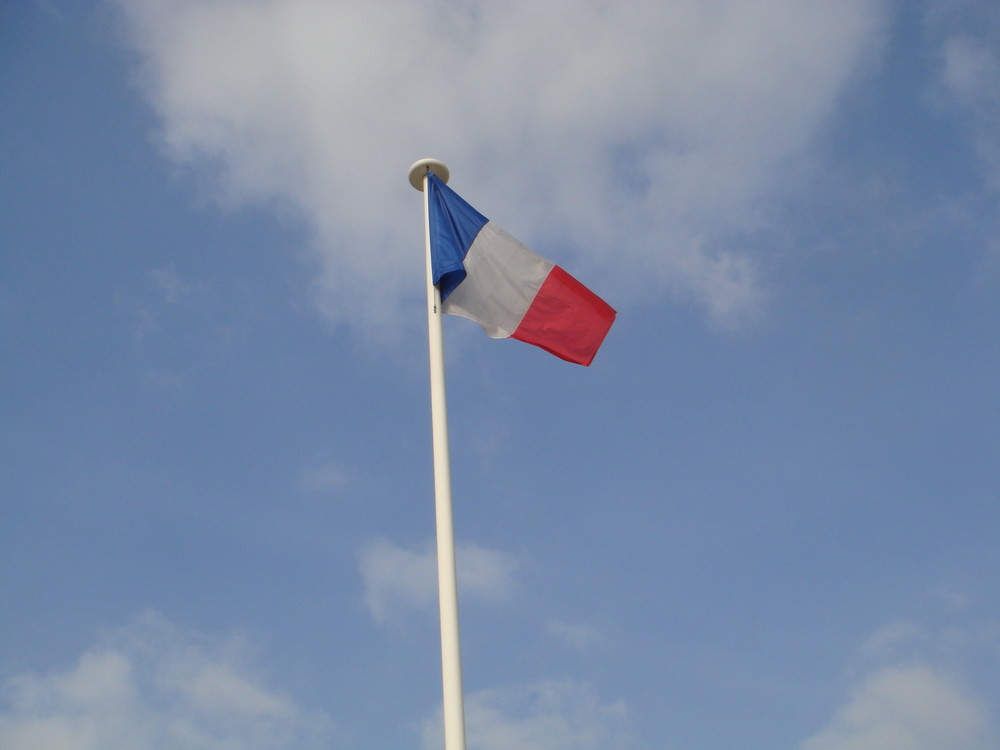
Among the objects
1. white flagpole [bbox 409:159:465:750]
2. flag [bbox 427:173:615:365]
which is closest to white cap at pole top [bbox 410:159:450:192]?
flag [bbox 427:173:615:365]

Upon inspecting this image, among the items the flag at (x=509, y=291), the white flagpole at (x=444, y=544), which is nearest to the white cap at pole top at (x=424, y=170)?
the flag at (x=509, y=291)

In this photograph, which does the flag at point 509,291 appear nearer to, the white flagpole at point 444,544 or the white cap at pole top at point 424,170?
the white cap at pole top at point 424,170

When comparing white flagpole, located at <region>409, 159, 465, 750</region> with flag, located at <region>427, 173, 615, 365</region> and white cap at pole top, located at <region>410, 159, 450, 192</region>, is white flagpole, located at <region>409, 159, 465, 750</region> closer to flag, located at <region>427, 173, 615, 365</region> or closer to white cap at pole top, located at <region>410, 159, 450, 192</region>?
flag, located at <region>427, 173, 615, 365</region>

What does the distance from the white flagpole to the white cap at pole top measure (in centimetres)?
161

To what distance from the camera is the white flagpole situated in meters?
9.82

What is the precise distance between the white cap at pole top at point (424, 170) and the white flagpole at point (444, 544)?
161cm

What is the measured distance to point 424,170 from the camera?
1474cm

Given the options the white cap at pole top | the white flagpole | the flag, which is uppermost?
the white cap at pole top

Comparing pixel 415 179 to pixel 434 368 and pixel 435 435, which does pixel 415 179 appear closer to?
pixel 434 368

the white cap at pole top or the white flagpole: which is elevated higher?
the white cap at pole top

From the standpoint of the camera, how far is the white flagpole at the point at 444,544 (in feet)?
32.2

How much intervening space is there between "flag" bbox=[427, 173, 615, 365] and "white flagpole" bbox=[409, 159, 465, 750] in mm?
875

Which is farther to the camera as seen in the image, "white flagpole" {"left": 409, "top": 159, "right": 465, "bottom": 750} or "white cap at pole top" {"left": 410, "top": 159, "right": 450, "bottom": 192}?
"white cap at pole top" {"left": 410, "top": 159, "right": 450, "bottom": 192}

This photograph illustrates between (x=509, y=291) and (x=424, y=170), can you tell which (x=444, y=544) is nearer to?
(x=509, y=291)
